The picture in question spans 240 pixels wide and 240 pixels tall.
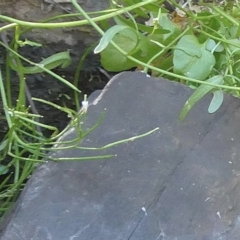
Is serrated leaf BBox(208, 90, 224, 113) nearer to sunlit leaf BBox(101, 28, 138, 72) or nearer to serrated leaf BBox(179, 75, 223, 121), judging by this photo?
serrated leaf BBox(179, 75, 223, 121)

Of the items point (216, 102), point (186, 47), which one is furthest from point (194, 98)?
point (186, 47)

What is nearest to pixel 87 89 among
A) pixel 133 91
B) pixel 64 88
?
pixel 64 88

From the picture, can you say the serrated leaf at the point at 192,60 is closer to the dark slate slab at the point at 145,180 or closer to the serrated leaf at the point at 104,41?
the dark slate slab at the point at 145,180

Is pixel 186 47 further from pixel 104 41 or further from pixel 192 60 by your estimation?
pixel 104 41

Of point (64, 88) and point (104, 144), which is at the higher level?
point (104, 144)

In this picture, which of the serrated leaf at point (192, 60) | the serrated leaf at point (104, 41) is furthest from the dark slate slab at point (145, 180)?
the serrated leaf at point (104, 41)

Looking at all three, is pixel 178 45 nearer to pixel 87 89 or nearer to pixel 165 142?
pixel 165 142
